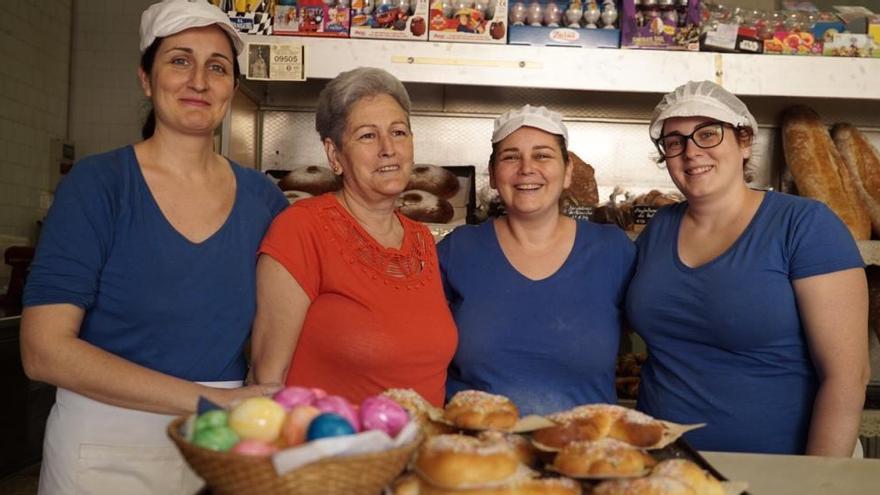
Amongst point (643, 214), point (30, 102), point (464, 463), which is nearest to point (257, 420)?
point (464, 463)

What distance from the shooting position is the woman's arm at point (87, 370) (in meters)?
1.47

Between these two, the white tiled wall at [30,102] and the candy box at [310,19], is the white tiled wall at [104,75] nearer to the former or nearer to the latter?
the white tiled wall at [30,102]

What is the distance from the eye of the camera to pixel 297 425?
93 centimetres

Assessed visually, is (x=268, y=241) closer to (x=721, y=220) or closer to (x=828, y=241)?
(x=721, y=220)

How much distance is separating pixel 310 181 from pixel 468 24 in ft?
2.99

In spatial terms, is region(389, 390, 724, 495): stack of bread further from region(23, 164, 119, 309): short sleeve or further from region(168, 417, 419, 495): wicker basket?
region(23, 164, 119, 309): short sleeve

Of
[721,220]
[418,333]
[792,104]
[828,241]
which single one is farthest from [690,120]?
[792,104]

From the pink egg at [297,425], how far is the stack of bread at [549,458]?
205 mm

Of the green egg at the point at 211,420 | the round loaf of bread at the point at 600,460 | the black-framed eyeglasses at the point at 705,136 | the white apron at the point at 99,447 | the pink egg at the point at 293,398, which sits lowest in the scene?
the white apron at the point at 99,447

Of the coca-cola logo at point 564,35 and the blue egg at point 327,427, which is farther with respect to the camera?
the coca-cola logo at point 564,35

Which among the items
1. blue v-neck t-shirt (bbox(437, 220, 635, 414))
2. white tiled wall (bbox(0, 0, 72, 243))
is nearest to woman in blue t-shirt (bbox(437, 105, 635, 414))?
blue v-neck t-shirt (bbox(437, 220, 635, 414))

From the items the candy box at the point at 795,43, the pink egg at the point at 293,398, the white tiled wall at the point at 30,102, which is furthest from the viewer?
the white tiled wall at the point at 30,102

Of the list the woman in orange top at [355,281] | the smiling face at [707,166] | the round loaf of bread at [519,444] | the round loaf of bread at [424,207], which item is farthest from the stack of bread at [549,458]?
the round loaf of bread at [424,207]

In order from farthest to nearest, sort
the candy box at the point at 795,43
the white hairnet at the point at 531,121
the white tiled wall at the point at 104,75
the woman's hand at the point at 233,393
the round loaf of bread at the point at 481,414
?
1. the white tiled wall at the point at 104,75
2. the candy box at the point at 795,43
3. the white hairnet at the point at 531,121
4. the woman's hand at the point at 233,393
5. the round loaf of bread at the point at 481,414
